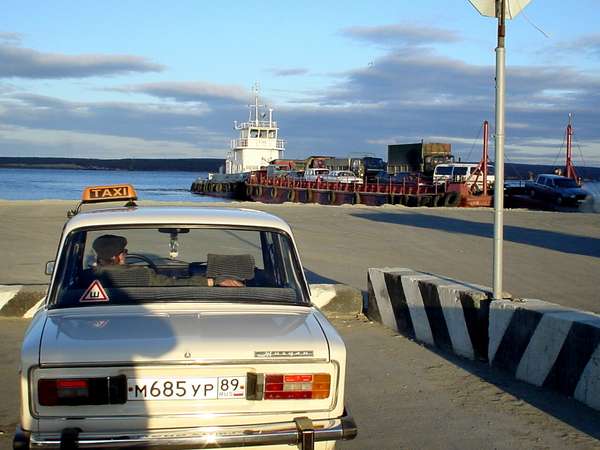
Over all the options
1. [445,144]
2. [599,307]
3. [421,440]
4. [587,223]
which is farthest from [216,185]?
[421,440]

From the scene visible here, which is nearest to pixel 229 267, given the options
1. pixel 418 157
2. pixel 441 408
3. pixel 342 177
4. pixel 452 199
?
pixel 441 408

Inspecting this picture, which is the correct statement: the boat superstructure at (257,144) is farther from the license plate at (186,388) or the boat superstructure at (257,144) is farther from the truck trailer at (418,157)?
the license plate at (186,388)

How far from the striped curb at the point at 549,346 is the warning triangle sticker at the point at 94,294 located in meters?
3.31

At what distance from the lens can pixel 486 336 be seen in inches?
268

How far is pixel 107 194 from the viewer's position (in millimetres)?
5664

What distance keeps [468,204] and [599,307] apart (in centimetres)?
2890

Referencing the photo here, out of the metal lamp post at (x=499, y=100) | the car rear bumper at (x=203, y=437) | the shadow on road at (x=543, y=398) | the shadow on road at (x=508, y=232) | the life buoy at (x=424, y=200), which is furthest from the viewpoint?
the life buoy at (x=424, y=200)

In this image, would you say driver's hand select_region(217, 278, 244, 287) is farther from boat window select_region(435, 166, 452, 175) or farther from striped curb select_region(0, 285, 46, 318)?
boat window select_region(435, 166, 452, 175)

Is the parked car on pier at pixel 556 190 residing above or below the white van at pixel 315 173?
below

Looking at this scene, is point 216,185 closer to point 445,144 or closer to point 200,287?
point 445,144

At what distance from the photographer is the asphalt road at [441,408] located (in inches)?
195

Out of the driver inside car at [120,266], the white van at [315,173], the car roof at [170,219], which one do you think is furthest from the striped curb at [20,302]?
the white van at [315,173]

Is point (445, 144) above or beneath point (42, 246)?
above

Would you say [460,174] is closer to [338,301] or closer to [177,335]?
[338,301]
